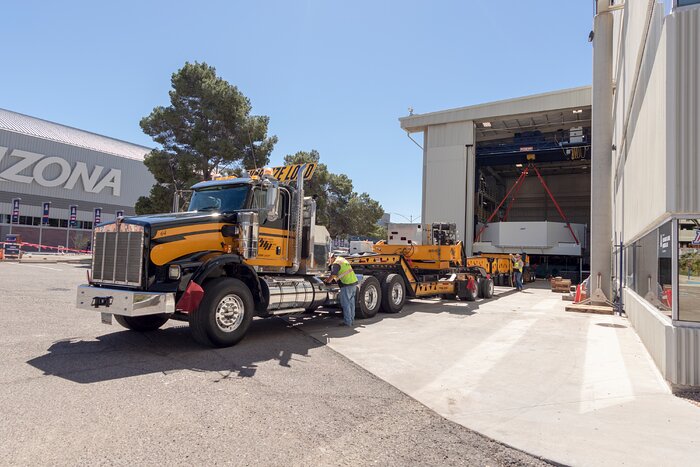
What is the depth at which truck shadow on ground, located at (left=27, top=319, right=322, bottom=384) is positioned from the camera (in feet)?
18.0

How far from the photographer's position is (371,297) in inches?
428

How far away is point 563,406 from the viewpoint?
4758 millimetres

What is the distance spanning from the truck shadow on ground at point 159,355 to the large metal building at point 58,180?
44.3 m

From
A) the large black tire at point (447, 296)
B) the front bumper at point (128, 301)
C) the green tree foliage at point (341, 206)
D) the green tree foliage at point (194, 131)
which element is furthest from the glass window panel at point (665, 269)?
the green tree foliage at point (341, 206)

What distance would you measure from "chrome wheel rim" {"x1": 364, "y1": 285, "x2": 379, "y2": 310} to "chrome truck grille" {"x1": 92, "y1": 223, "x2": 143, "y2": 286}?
18.3 feet

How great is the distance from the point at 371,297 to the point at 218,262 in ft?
16.2

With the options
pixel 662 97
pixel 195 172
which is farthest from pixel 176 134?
pixel 662 97

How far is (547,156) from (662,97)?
2813 cm

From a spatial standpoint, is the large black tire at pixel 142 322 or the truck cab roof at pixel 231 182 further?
the truck cab roof at pixel 231 182

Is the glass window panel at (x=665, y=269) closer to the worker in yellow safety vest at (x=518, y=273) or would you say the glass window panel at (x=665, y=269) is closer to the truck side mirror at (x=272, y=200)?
the truck side mirror at (x=272, y=200)

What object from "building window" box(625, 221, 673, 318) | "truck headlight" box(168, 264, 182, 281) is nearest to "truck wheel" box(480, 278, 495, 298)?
"building window" box(625, 221, 673, 318)

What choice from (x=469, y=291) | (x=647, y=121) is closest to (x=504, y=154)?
(x=469, y=291)

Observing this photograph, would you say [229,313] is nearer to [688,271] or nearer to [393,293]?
[393,293]

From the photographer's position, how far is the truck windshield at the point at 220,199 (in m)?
7.92
